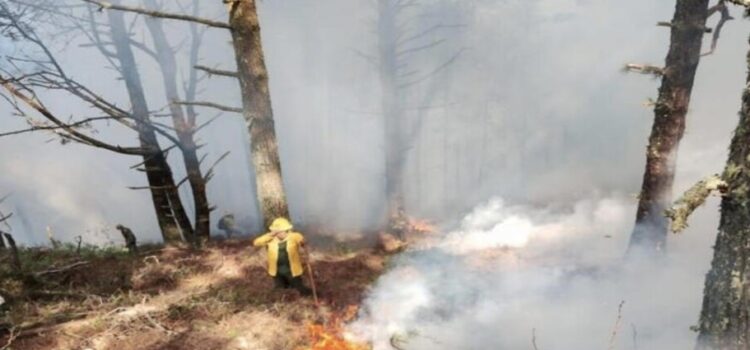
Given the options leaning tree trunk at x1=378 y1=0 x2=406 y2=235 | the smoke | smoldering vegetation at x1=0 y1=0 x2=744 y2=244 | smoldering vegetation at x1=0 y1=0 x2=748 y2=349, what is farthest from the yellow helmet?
smoldering vegetation at x1=0 y1=0 x2=744 y2=244

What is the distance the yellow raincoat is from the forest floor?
56 cm

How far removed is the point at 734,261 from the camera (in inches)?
145

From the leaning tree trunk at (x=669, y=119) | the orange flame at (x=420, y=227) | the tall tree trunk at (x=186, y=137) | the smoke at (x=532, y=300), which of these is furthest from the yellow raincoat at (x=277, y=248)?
the orange flame at (x=420, y=227)

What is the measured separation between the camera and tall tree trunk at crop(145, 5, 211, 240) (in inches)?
419

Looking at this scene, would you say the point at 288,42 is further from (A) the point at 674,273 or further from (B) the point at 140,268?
(A) the point at 674,273

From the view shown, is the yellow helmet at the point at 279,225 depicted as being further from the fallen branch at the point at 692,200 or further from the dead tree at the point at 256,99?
the fallen branch at the point at 692,200

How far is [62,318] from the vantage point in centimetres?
704

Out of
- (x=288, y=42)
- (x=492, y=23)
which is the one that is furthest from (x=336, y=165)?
(x=492, y=23)

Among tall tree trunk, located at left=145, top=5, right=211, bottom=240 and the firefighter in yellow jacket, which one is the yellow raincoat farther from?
tall tree trunk, located at left=145, top=5, right=211, bottom=240

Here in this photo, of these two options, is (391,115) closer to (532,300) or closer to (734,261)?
(532,300)

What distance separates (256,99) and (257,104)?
0.26 feet

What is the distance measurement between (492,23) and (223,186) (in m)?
16.6

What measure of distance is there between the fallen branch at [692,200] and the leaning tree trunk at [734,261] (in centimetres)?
7

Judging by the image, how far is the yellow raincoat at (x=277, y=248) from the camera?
7582 millimetres
